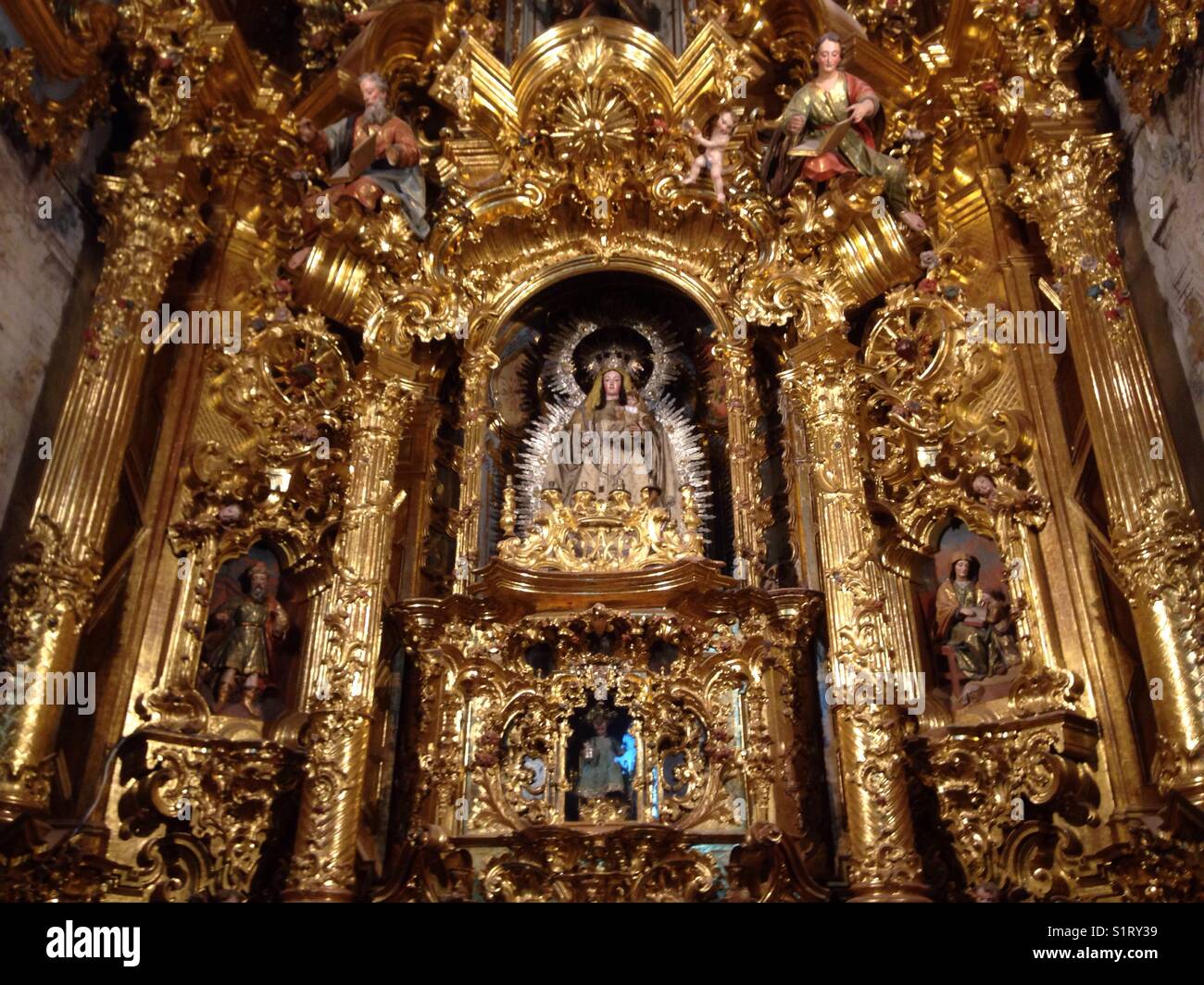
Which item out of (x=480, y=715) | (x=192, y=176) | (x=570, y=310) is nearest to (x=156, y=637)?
(x=480, y=715)

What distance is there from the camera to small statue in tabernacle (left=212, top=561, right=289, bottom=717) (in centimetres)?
809

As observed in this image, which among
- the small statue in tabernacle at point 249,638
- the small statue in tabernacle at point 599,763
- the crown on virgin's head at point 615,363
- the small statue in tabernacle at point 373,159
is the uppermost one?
the small statue in tabernacle at point 373,159

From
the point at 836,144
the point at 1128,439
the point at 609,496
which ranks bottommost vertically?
the point at 1128,439

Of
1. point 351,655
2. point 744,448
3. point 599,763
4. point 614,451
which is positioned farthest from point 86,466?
point 744,448

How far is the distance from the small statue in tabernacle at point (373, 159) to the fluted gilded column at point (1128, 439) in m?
4.97

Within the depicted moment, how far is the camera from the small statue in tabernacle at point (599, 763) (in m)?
7.74

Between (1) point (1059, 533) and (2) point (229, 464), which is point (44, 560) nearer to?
(2) point (229, 464)

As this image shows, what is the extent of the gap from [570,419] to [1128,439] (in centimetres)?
445

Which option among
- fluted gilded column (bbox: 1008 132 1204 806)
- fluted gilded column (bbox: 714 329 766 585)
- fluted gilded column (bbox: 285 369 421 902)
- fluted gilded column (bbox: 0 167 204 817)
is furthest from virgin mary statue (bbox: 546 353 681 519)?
fluted gilded column (bbox: 0 167 204 817)

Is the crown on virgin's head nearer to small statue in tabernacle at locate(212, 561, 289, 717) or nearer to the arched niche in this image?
the arched niche

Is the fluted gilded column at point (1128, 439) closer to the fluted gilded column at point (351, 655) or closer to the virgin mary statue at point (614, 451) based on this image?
the virgin mary statue at point (614, 451)

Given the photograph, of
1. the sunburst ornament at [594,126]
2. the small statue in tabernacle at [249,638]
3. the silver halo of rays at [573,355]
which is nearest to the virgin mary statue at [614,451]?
the silver halo of rays at [573,355]

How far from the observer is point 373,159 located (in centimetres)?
957

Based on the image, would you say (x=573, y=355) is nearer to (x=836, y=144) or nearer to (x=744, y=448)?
(x=744, y=448)
